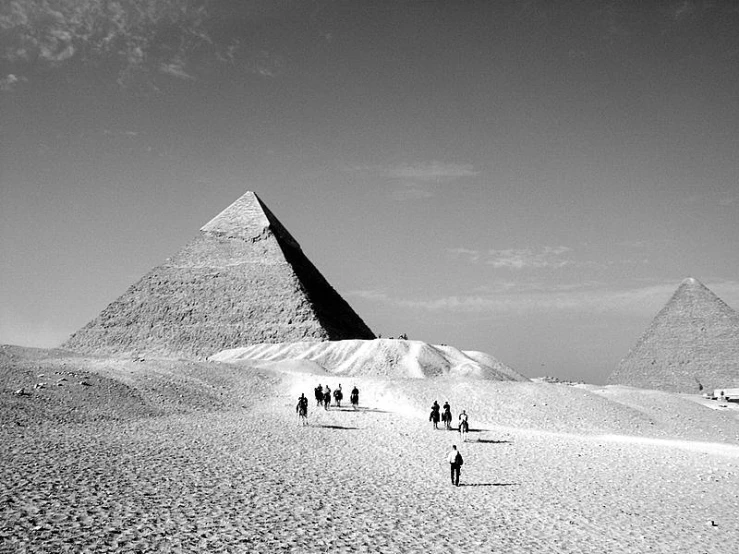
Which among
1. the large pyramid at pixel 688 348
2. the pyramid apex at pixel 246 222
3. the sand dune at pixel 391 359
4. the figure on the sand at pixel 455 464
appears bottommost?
the figure on the sand at pixel 455 464

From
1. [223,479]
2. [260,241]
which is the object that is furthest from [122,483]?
[260,241]

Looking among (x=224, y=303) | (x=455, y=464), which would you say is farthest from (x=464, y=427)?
(x=224, y=303)

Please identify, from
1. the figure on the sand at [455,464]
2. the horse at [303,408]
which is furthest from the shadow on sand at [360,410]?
the figure on the sand at [455,464]

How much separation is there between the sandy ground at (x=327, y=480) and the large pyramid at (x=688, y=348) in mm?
27612

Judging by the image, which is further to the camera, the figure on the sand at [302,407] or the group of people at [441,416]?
the figure on the sand at [302,407]

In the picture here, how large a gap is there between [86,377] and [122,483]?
12.1 metres

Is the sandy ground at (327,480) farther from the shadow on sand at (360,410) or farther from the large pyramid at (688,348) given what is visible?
the large pyramid at (688,348)

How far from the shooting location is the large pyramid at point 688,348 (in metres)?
43.8

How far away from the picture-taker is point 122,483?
7859 mm

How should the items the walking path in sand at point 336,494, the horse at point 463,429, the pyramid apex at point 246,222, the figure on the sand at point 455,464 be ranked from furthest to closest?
1. the pyramid apex at point 246,222
2. the horse at point 463,429
3. the figure on the sand at point 455,464
4. the walking path in sand at point 336,494

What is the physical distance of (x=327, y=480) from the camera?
936 centimetres

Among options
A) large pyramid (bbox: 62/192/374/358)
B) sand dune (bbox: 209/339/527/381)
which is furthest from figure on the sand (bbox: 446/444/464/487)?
large pyramid (bbox: 62/192/374/358)

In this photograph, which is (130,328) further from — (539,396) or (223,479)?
(223,479)

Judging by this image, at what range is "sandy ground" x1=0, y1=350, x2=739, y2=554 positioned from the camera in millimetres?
6379
